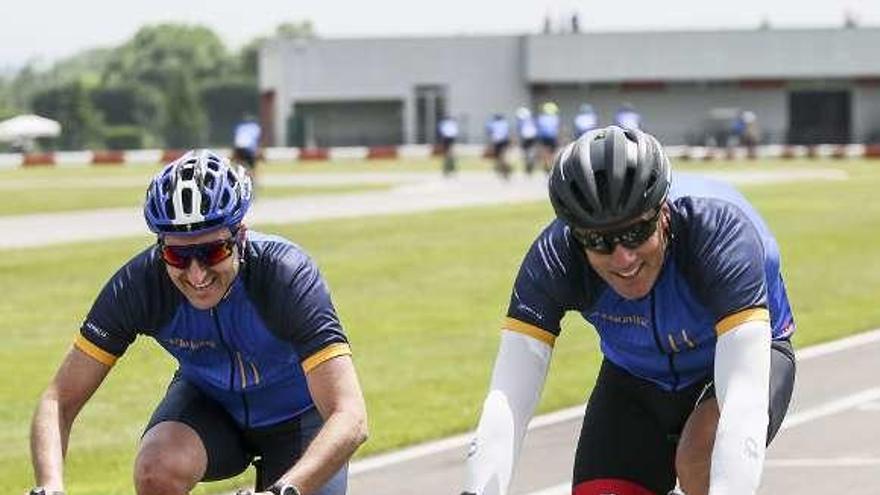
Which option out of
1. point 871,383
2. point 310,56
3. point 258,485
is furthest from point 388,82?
point 258,485

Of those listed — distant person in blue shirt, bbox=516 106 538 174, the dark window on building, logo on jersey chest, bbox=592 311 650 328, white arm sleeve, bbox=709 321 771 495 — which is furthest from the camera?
the dark window on building

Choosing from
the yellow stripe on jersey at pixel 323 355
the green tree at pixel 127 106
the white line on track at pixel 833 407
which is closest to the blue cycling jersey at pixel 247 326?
the yellow stripe on jersey at pixel 323 355

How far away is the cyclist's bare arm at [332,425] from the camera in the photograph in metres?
5.45

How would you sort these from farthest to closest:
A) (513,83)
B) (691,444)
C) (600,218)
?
(513,83) < (691,444) < (600,218)

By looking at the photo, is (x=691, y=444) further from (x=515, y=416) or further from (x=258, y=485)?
(x=258, y=485)

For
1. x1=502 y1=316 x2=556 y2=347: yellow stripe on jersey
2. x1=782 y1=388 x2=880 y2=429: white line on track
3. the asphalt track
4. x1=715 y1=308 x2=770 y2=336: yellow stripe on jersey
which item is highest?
x1=715 y1=308 x2=770 y2=336: yellow stripe on jersey

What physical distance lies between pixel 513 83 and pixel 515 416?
9053cm

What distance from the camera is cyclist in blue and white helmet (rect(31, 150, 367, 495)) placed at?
5.62 meters

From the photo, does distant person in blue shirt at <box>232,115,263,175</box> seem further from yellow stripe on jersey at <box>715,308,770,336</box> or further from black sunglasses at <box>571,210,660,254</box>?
black sunglasses at <box>571,210,660,254</box>

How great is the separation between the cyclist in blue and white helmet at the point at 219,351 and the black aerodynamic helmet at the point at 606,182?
943mm

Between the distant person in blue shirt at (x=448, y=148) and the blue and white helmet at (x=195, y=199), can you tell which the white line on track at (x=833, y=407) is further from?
the distant person in blue shirt at (x=448, y=148)

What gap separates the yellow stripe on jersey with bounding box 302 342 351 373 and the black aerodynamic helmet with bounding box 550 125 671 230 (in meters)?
0.87

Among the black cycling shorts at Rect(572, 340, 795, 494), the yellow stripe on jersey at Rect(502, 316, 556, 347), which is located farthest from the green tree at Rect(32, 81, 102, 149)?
the yellow stripe on jersey at Rect(502, 316, 556, 347)

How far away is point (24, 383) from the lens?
14312mm
